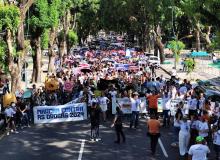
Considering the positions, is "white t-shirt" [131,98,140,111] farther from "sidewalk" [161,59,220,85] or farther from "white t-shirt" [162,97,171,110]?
"sidewalk" [161,59,220,85]

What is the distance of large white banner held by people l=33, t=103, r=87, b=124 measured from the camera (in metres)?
21.8

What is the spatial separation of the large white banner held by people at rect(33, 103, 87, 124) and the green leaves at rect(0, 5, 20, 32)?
5.19m

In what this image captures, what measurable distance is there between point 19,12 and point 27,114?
21.1 feet

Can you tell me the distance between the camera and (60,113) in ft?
72.5

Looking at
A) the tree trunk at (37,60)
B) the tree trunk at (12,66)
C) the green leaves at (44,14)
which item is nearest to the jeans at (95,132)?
the tree trunk at (12,66)

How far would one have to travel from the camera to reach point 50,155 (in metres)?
16.5

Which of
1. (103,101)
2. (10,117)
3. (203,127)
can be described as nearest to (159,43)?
(103,101)

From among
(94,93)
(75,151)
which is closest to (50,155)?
(75,151)

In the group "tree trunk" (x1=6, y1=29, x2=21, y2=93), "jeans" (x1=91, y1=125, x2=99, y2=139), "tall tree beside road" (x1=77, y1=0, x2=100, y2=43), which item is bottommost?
"jeans" (x1=91, y1=125, x2=99, y2=139)

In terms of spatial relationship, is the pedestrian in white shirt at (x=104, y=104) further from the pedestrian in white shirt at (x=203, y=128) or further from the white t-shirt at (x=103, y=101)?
the pedestrian in white shirt at (x=203, y=128)

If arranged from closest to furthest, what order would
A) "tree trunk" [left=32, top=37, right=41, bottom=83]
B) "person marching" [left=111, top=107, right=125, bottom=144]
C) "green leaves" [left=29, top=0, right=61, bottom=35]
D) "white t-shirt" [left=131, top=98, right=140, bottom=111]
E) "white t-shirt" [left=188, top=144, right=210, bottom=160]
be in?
"white t-shirt" [left=188, top=144, right=210, bottom=160] < "person marching" [left=111, top=107, right=125, bottom=144] < "white t-shirt" [left=131, top=98, right=140, bottom=111] < "green leaves" [left=29, top=0, right=61, bottom=35] < "tree trunk" [left=32, top=37, right=41, bottom=83]

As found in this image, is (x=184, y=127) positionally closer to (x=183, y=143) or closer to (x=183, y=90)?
(x=183, y=143)

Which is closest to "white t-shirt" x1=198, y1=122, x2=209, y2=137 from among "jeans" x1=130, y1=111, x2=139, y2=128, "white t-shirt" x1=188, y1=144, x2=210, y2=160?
"white t-shirt" x1=188, y1=144, x2=210, y2=160

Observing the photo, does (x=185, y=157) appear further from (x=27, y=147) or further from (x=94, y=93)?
(x=94, y=93)
